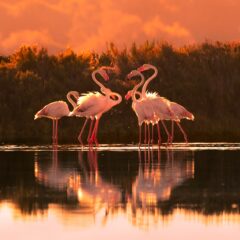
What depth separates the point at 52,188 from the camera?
1305cm

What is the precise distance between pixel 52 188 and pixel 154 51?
32361 mm

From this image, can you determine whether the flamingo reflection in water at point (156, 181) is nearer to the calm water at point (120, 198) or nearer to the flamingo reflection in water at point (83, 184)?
the calm water at point (120, 198)

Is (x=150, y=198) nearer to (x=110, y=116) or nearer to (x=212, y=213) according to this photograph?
(x=212, y=213)

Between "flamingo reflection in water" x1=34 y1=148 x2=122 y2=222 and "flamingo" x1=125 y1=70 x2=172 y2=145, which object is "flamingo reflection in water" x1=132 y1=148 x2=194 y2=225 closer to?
"flamingo reflection in water" x1=34 y1=148 x2=122 y2=222

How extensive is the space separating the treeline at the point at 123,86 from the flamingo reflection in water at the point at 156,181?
10838 mm

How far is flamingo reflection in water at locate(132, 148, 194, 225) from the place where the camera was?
10336 millimetres

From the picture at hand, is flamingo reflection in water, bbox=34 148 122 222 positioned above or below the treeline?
below

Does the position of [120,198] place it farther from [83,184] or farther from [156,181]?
[156,181]

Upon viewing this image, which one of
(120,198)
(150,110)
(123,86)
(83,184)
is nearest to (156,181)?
(83,184)

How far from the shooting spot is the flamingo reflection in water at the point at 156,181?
10.3 m

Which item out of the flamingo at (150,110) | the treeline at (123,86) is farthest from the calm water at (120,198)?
the treeline at (123,86)

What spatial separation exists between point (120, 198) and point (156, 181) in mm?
2380

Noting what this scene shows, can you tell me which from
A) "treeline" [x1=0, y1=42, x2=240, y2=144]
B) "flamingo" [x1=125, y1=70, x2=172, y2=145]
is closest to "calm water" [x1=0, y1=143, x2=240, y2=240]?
"flamingo" [x1=125, y1=70, x2=172, y2=145]

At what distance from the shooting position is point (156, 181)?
45.5ft
